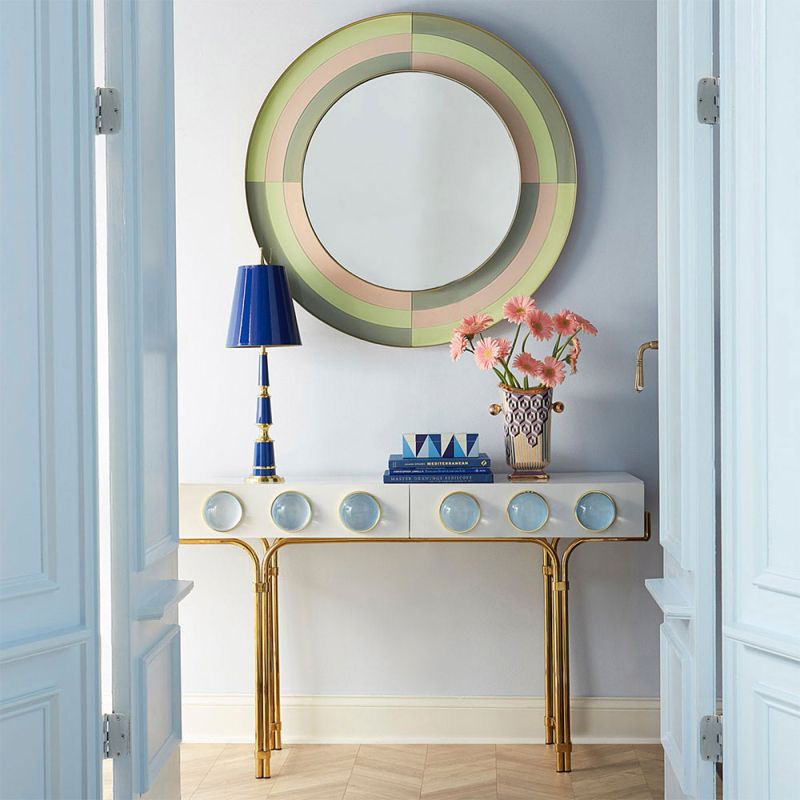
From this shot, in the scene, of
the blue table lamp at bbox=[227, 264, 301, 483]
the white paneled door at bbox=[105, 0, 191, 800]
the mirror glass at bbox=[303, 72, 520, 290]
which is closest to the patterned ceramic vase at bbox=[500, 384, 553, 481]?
the mirror glass at bbox=[303, 72, 520, 290]

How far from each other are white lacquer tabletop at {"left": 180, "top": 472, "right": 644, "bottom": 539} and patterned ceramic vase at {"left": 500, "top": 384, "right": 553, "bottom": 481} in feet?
0.29

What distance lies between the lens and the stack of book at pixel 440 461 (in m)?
2.71

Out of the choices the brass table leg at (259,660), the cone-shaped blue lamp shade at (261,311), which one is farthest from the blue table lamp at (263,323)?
the brass table leg at (259,660)

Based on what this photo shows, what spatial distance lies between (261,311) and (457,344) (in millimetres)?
577

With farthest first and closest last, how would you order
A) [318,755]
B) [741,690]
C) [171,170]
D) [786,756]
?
[318,755]
[171,170]
[741,690]
[786,756]

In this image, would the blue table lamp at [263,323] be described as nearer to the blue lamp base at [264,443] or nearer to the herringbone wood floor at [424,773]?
the blue lamp base at [264,443]

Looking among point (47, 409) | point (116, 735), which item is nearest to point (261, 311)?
point (47, 409)

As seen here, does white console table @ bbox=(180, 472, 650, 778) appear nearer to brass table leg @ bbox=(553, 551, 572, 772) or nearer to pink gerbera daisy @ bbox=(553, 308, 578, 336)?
brass table leg @ bbox=(553, 551, 572, 772)

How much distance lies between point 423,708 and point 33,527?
6.02 ft

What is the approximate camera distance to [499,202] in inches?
116

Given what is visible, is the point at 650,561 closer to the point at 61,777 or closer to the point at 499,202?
the point at 499,202

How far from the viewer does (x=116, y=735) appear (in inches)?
64.9

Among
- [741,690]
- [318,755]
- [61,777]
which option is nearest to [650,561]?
[318,755]

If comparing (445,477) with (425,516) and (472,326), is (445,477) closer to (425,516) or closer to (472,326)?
(425,516)
